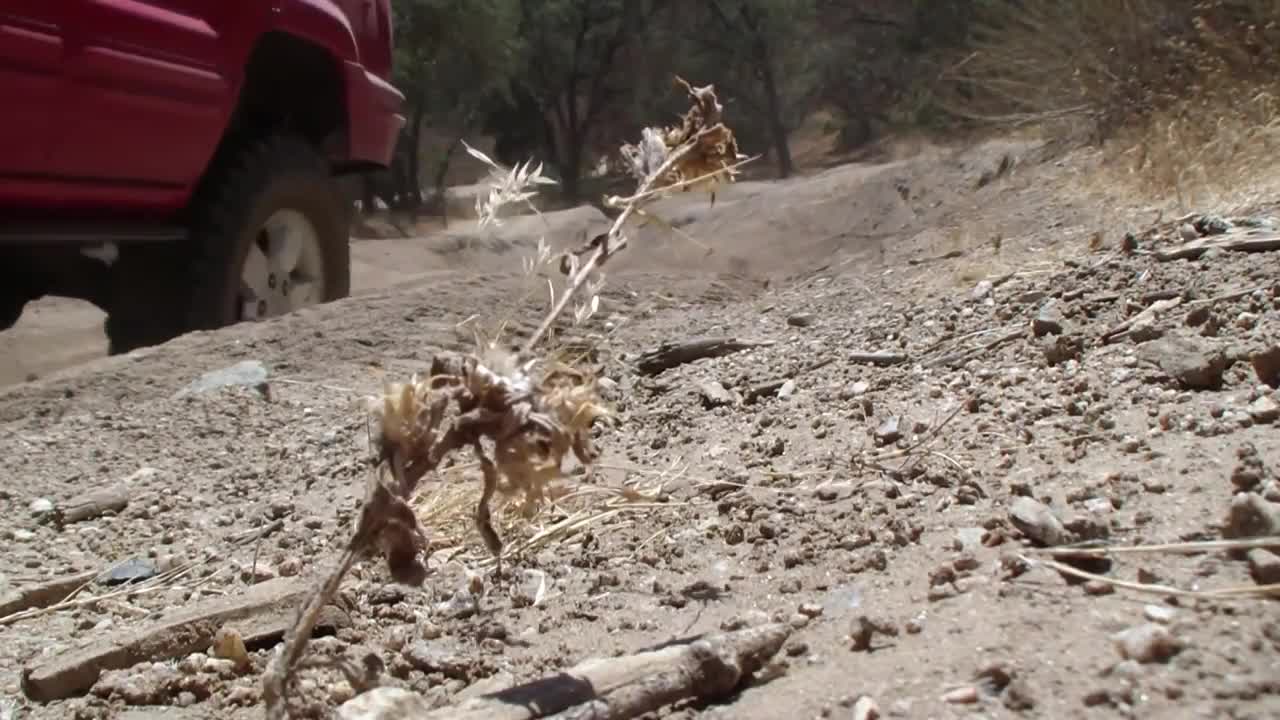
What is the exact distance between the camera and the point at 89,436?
441 centimetres

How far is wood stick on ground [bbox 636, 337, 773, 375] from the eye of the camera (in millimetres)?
4453

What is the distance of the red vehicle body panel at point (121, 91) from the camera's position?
4395mm

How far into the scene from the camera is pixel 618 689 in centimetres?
164

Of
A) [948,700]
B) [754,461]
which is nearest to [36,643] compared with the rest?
[754,461]

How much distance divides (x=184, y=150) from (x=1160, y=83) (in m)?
4.87

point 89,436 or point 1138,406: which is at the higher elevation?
point 1138,406

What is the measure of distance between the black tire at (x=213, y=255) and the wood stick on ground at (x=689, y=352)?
2.17 metres

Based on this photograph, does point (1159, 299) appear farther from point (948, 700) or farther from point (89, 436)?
point (89, 436)

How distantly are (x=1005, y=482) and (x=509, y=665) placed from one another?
3.18 ft

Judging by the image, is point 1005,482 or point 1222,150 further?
point 1222,150

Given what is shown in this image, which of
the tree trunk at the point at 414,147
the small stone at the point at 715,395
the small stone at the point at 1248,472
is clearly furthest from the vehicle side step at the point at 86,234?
the tree trunk at the point at 414,147

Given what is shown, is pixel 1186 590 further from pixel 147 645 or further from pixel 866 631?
pixel 147 645

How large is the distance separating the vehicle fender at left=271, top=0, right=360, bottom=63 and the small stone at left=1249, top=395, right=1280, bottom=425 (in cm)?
438

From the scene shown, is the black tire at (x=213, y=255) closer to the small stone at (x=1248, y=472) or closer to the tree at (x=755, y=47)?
the small stone at (x=1248, y=472)
